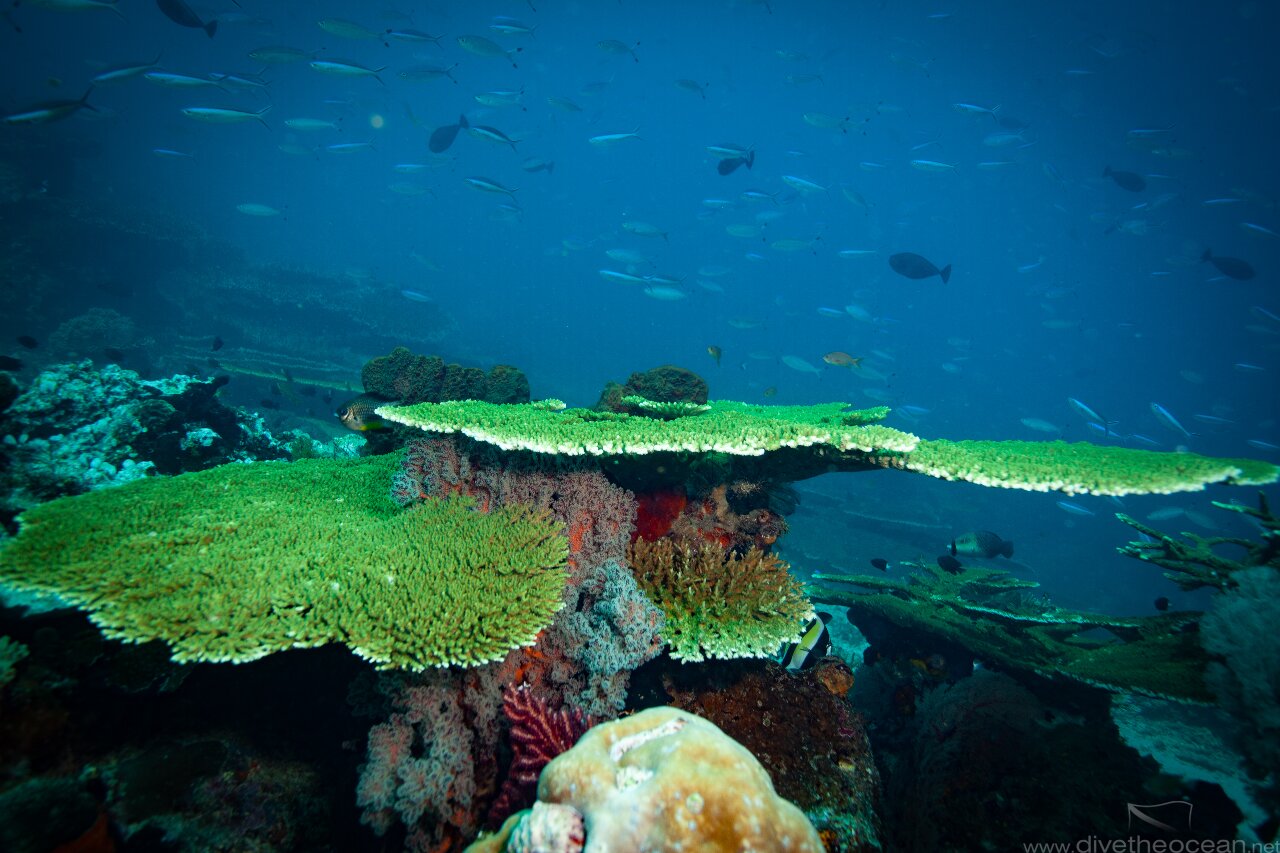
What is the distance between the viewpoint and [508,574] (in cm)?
321

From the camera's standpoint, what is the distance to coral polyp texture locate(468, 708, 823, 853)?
1877 millimetres

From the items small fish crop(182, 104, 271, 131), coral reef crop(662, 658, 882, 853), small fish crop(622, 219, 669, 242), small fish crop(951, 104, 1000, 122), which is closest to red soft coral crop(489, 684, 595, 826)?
coral reef crop(662, 658, 882, 853)

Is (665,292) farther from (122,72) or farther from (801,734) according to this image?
(801,734)

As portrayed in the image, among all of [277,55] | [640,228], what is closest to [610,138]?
[640,228]

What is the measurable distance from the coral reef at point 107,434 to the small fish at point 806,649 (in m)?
8.44

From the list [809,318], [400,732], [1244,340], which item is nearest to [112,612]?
[400,732]

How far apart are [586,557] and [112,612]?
9.48 feet

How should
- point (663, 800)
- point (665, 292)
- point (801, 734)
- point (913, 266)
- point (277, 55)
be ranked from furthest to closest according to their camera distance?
point (665, 292) → point (277, 55) → point (913, 266) → point (801, 734) → point (663, 800)

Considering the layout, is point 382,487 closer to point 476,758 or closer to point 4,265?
point 476,758

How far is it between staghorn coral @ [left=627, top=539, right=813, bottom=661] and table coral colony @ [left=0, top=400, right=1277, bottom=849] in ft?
0.07

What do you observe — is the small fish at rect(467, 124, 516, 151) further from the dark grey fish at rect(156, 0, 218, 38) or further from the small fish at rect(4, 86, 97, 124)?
the small fish at rect(4, 86, 97, 124)

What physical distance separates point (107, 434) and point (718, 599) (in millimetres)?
9877

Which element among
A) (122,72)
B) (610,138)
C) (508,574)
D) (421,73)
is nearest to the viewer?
(508,574)

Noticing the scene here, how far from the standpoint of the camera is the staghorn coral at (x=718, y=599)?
3.47m
